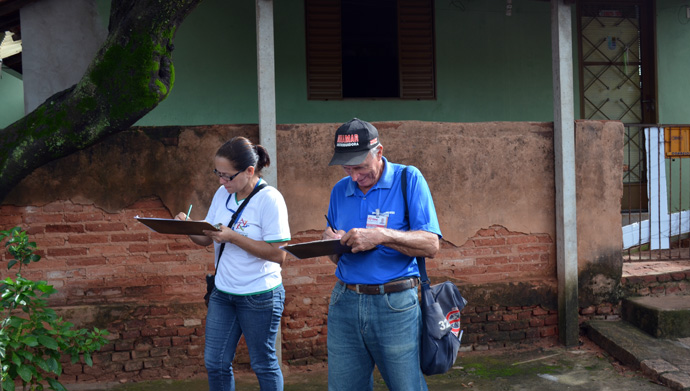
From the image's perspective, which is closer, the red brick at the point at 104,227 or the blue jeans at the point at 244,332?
the blue jeans at the point at 244,332

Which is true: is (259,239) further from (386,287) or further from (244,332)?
(386,287)

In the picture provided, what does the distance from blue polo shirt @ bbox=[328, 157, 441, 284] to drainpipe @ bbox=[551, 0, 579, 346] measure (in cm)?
330

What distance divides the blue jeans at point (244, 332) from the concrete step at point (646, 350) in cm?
314

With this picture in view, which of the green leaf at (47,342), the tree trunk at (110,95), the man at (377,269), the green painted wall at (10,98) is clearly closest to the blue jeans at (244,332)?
the man at (377,269)

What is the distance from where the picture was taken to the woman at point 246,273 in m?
3.36

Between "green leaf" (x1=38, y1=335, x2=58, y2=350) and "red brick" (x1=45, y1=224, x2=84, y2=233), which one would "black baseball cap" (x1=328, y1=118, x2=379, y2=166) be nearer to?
"green leaf" (x1=38, y1=335, x2=58, y2=350)

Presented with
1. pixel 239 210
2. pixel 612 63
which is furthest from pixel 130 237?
pixel 612 63

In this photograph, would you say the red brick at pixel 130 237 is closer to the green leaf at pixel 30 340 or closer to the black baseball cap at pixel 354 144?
the green leaf at pixel 30 340

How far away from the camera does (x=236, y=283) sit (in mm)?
3361

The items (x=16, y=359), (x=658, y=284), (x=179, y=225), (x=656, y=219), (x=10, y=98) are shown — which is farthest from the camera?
(x=10, y=98)

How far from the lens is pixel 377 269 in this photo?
2.85m

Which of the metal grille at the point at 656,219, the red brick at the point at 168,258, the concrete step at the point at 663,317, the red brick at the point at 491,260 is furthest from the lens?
the metal grille at the point at 656,219

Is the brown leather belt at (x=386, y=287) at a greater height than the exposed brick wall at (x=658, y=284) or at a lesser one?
greater

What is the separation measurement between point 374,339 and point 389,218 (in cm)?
54
